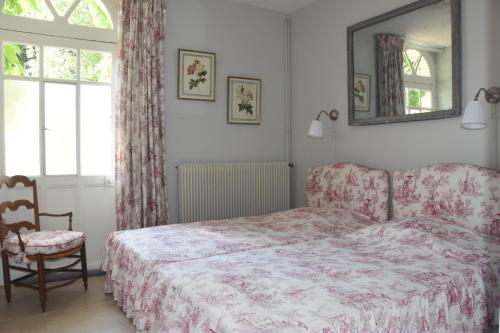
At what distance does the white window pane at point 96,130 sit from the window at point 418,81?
2.48 m

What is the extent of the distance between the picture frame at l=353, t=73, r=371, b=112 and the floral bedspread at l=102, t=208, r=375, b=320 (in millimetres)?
913

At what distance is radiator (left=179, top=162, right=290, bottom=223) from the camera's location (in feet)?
12.1

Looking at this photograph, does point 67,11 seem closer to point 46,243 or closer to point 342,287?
point 46,243

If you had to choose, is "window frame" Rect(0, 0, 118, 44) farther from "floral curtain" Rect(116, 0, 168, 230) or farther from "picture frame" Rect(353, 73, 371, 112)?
"picture frame" Rect(353, 73, 371, 112)

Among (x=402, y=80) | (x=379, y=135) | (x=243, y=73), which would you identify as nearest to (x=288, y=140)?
(x=243, y=73)

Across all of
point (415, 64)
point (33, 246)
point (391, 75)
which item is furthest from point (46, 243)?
point (415, 64)

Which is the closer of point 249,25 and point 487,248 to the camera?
point 487,248

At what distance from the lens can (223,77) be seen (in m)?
3.97

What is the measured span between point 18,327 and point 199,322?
1.55 metres

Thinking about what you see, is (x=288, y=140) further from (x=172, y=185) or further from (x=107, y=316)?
(x=107, y=316)

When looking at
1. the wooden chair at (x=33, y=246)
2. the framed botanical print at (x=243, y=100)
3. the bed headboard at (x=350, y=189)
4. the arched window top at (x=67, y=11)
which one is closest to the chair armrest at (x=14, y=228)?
the wooden chair at (x=33, y=246)

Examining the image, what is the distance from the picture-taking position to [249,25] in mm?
4105

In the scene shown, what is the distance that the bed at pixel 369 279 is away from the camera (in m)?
1.47

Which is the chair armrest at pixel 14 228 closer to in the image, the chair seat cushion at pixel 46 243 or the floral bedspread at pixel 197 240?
the chair seat cushion at pixel 46 243
